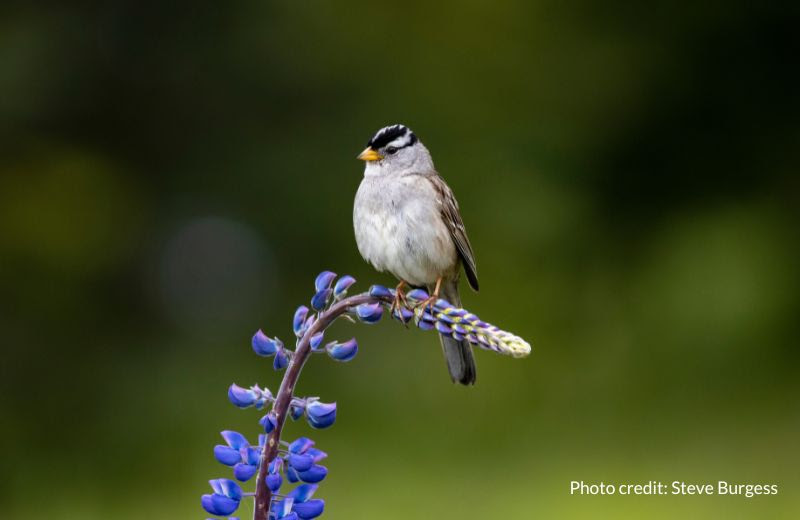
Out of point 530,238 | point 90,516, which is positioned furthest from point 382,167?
point 90,516

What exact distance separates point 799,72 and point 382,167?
88.0 inches

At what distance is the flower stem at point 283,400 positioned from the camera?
92 cm

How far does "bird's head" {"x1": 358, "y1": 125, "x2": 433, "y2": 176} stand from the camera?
215 cm

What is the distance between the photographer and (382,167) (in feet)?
7.05

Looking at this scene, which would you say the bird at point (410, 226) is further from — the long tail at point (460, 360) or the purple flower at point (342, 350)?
the purple flower at point (342, 350)

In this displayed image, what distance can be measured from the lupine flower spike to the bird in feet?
2.79

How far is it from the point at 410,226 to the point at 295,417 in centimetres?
103

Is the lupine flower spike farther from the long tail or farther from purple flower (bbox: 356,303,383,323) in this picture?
the long tail

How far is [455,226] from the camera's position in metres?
2.13

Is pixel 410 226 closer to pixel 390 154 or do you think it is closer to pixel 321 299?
pixel 390 154

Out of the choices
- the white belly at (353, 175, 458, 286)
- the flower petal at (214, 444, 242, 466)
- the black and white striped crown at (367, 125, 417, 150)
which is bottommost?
the flower petal at (214, 444, 242, 466)

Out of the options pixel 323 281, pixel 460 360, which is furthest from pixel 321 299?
pixel 460 360

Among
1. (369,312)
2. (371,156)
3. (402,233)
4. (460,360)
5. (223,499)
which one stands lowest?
(223,499)

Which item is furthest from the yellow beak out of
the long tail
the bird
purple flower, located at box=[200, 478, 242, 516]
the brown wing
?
purple flower, located at box=[200, 478, 242, 516]
